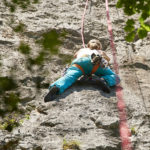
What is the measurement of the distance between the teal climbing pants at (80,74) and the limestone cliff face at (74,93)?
0.16m

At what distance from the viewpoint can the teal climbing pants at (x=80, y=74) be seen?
548 centimetres

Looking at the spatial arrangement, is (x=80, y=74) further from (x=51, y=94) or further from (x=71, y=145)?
(x=71, y=145)

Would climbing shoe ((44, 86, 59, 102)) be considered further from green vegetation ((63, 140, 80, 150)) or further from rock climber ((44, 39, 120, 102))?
green vegetation ((63, 140, 80, 150))

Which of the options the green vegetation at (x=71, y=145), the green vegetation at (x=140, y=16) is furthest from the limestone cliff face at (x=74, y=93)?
the green vegetation at (x=140, y=16)

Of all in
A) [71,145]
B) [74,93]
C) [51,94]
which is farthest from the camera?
[74,93]

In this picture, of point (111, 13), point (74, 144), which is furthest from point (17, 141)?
point (111, 13)

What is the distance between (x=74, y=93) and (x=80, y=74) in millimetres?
374

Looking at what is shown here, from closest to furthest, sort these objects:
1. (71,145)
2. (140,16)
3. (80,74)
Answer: (140,16) → (71,145) → (80,74)

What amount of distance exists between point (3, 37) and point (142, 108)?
134 inches

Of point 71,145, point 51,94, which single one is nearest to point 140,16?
point 71,145

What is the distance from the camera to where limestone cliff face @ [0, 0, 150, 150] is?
448 centimetres

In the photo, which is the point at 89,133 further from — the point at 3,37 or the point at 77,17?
the point at 77,17

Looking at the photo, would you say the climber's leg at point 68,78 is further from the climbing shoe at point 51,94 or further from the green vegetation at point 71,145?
the green vegetation at point 71,145

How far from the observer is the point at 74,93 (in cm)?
552
